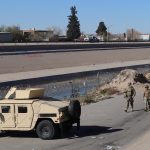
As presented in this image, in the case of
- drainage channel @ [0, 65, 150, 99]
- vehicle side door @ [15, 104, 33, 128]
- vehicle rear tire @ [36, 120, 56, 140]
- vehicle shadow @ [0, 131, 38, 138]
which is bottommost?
drainage channel @ [0, 65, 150, 99]

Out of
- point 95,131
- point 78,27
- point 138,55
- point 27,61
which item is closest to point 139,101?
point 95,131

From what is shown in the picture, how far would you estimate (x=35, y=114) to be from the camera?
17.8 meters

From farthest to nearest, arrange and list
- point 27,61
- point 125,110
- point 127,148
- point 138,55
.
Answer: point 138,55 → point 27,61 → point 125,110 → point 127,148

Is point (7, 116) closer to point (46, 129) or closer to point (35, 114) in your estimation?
point (35, 114)

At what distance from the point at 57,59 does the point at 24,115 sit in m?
58.8

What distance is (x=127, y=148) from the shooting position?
15906 mm

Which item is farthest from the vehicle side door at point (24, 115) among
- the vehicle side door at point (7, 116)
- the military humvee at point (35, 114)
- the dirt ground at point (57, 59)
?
the dirt ground at point (57, 59)

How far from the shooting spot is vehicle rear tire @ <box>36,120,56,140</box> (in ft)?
57.7

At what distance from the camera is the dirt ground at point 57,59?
Answer: 6406 centimetres

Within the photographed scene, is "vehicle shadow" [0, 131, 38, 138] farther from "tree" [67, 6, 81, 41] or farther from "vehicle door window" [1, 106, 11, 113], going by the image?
"tree" [67, 6, 81, 41]

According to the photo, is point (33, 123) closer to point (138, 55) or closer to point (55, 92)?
point (55, 92)

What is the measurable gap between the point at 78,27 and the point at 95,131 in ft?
583

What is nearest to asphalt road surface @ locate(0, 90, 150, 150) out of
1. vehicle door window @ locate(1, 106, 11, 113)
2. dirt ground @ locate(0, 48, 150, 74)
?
vehicle door window @ locate(1, 106, 11, 113)

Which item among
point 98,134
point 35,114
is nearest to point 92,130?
point 98,134
